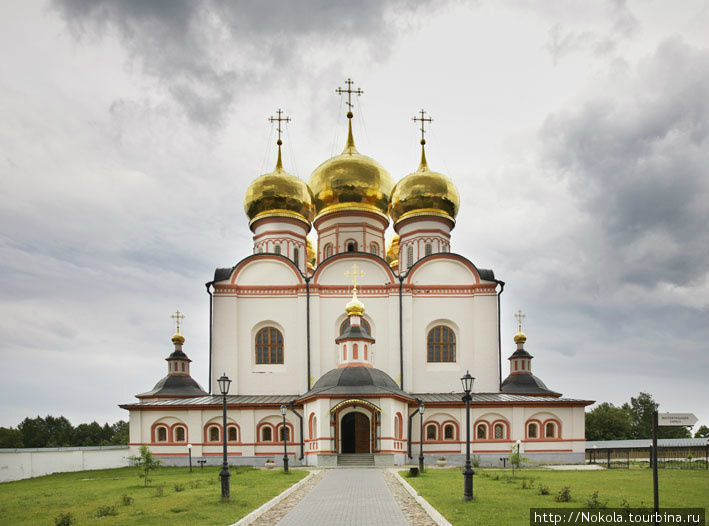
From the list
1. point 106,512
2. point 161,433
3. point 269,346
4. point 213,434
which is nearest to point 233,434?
point 213,434

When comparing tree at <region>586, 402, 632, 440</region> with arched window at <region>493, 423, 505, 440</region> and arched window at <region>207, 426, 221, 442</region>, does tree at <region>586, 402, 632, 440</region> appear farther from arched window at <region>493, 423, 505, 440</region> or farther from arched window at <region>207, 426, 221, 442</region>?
arched window at <region>207, 426, 221, 442</region>

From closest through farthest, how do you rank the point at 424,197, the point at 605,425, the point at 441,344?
the point at 441,344 → the point at 424,197 → the point at 605,425

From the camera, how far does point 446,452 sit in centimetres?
2692

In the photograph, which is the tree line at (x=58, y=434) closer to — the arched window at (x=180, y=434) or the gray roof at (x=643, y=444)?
the arched window at (x=180, y=434)

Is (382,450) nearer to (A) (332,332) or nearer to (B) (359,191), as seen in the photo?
(A) (332,332)

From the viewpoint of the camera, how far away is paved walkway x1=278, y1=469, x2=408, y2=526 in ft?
32.4

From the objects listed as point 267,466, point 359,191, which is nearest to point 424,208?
point 359,191

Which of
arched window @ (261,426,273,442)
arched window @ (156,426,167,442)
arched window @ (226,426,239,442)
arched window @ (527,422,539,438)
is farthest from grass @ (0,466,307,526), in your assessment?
arched window @ (527,422,539,438)

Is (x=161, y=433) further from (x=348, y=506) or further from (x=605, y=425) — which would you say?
(x=605, y=425)

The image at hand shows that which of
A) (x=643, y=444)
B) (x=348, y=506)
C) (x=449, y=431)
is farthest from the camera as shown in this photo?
(x=643, y=444)

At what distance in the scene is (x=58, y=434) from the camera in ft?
192

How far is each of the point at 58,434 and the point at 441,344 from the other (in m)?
43.5

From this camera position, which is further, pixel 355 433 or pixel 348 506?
pixel 355 433

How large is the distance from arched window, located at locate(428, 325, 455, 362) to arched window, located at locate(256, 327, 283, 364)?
660 centimetres
